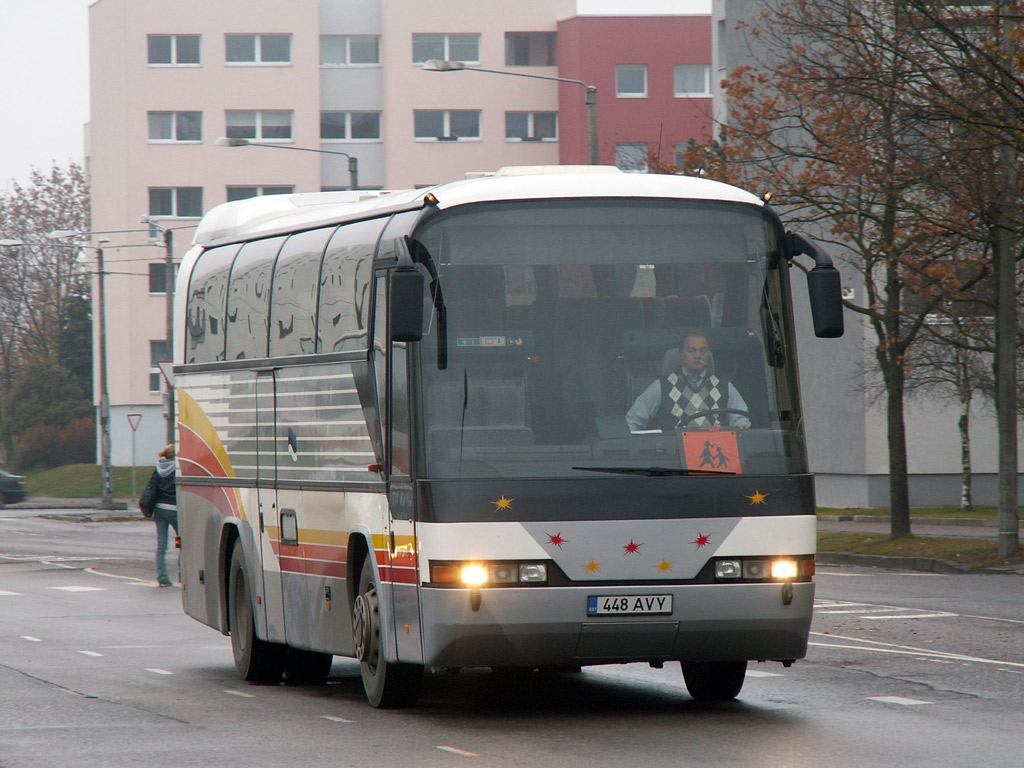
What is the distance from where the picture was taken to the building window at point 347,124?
232 ft

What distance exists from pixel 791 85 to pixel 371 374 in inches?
735

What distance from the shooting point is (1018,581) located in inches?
868

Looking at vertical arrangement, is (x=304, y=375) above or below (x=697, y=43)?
below

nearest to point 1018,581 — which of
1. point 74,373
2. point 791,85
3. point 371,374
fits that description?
point 791,85

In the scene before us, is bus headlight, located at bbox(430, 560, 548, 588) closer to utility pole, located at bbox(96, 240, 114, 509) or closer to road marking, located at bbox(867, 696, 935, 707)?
road marking, located at bbox(867, 696, 935, 707)

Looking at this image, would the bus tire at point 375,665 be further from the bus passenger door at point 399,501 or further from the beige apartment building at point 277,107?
the beige apartment building at point 277,107

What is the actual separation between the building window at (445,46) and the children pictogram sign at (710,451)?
2398 inches

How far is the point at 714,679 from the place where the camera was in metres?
10.9

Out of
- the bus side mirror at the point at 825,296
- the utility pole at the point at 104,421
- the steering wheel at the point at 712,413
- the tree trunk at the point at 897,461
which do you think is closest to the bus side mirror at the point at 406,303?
the steering wheel at the point at 712,413

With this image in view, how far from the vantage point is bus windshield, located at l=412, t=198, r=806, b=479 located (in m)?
9.67

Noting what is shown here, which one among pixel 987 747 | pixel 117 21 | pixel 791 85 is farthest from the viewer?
pixel 117 21

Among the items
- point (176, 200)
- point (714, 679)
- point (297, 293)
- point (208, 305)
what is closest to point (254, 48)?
point (176, 200)

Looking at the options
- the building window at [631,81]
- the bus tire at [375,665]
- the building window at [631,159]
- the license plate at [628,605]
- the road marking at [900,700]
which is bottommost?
the road marking at [900,700]

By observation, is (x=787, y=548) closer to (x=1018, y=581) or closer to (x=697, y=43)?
(x=1018, y=581)
